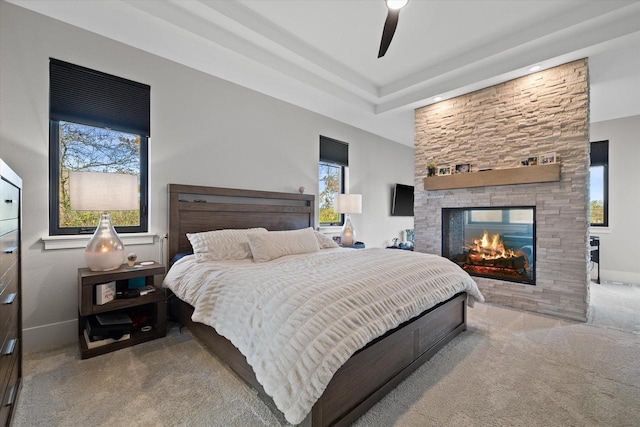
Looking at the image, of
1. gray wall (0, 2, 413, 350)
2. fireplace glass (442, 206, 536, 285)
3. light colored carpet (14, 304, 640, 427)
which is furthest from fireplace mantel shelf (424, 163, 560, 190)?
gray wall (0, 2, 413, 350)

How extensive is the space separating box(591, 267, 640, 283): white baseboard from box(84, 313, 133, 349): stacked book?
657 cm

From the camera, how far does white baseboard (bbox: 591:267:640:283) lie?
4.52 metres

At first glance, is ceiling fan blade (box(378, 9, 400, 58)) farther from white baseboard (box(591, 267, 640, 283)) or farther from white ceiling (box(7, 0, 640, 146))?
white baseboard (box(591, 267, 640, 283))

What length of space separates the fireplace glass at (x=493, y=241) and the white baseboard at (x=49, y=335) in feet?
14.1

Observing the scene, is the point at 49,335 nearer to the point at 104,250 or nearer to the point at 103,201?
the point at 104,250

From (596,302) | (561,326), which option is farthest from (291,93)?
(596,302)

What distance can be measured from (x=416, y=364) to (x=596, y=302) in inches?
126

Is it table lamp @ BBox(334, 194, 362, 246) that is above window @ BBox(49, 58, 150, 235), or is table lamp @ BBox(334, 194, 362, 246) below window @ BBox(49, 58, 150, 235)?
below

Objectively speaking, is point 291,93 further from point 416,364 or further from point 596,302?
point 596,302

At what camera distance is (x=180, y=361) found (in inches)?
83.7

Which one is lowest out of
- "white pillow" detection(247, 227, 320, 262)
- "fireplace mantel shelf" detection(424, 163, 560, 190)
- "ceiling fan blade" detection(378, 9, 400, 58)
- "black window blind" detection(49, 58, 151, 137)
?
"white pillow" detection(247, 227, 320, 262)

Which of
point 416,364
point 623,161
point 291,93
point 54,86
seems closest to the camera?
point 416,364

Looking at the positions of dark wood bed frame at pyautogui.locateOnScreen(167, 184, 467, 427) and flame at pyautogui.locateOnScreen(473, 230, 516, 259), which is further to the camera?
flame at pyautogui.locateOnScreen(473, 230, 516, 259)

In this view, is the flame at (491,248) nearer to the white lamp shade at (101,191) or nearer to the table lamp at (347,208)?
the table lamp at (347,208)
